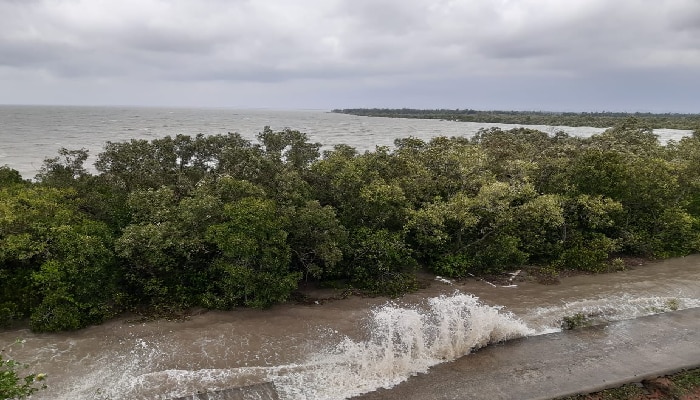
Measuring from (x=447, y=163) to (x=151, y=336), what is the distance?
14415 mm

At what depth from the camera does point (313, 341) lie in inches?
521

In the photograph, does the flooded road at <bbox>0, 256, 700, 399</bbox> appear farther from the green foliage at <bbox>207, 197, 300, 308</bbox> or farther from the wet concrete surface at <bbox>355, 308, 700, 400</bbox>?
the green foliage at <bbox>207, 197, 300, 308</bbox>

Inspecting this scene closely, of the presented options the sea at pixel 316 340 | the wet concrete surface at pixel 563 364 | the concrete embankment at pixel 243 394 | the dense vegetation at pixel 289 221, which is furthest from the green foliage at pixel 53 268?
the wet concrete surface at pixel 563 364

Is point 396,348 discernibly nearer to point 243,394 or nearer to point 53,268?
point 243,394

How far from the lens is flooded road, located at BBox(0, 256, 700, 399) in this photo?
36.7ft

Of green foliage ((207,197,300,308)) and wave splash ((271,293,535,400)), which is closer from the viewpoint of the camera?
wave splash ((271,293,535,400))

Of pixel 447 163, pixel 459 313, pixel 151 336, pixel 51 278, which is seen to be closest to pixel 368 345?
pixel 459 313

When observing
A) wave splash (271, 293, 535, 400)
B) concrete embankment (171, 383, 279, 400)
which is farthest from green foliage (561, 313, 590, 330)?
concrete embankment (171, 383, 279, 400)

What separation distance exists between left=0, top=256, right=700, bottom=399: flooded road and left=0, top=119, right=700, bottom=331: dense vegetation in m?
1.04

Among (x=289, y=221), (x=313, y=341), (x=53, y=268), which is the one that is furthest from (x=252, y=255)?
(x=53, y=268)

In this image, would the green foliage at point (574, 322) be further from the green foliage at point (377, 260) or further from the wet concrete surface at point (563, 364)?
the green foliage at point (377, 260)

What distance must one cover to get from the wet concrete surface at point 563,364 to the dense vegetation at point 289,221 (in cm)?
531

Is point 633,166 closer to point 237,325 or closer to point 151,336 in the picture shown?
point 237,325

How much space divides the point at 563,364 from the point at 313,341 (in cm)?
700
